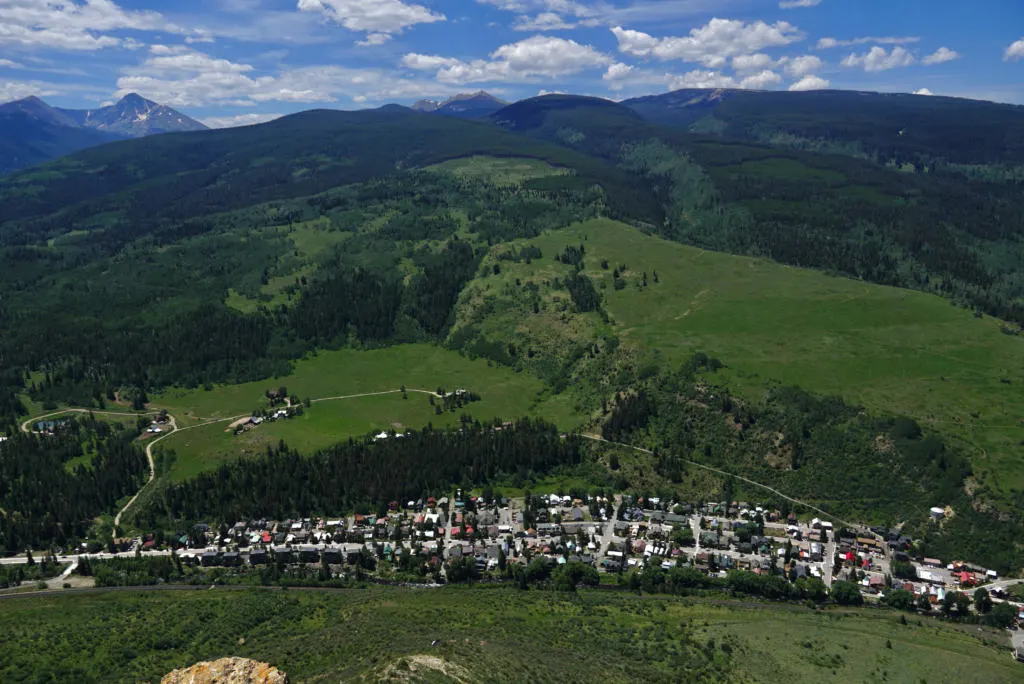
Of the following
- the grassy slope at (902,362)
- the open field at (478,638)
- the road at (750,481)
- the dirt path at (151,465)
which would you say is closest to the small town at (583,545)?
the road at (750,481)

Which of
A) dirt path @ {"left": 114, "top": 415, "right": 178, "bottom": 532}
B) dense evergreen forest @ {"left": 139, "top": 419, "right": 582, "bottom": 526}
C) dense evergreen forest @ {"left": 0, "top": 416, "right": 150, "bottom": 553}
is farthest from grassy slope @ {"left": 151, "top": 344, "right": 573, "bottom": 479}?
dense evergreen forest @ {"left": 0, "top": 416, "right": 150, "bottom": 553}

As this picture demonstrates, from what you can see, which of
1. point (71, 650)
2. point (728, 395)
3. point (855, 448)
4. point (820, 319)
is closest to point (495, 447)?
point (728, 395)

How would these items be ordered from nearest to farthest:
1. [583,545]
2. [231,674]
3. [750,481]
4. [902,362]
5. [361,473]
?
1. [231,674]
2. [583,545]
3. [750,481]
4. [361,473]
5. [902,362]

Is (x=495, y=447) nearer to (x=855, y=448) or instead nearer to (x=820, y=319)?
(x=855, y=448)

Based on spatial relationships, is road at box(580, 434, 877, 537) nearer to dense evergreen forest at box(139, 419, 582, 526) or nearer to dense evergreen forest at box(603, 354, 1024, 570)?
dense evergreen forest at box(603, 354, 1024, 570)

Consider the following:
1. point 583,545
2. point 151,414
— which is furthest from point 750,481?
point 151,414

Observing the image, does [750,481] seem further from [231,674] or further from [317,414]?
[317,414]

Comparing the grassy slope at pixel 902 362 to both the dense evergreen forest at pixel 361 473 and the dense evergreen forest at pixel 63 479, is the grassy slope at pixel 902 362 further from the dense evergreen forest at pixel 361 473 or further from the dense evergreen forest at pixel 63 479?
the dense evergreen forest at pixel 63 479
